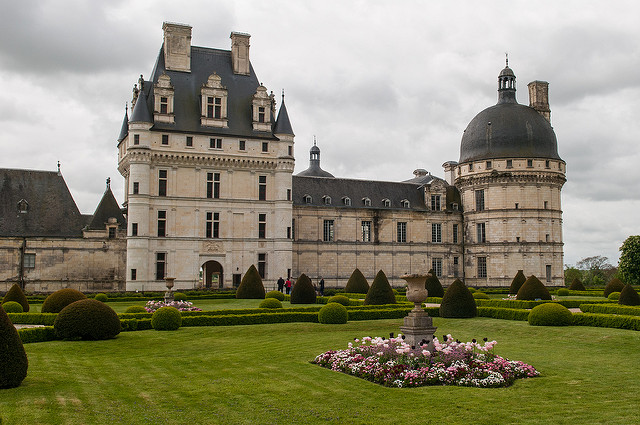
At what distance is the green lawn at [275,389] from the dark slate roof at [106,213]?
3182 cm

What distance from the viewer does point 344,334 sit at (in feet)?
73.3

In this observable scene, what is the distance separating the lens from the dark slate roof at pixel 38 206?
4734 cm

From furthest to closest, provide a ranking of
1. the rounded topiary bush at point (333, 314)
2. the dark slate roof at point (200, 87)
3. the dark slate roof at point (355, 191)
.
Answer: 1. the dark slate roof at point (355, 191)
2. the dark slate roof at point (200, 87)
3. the rounded topiary bush at point (333, 314)

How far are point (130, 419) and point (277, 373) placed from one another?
4739 millimetres

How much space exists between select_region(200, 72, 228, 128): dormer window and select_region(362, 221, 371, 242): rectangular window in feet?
54.9

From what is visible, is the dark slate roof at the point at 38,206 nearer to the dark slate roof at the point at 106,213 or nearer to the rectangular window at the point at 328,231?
the dark slate roof at the point at 106,213

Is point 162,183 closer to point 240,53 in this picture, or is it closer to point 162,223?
point 162,223

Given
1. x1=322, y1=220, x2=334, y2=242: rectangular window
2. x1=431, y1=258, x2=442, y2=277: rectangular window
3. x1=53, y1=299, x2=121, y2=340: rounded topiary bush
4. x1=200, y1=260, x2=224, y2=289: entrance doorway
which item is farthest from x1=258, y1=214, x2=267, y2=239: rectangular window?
x1=53, y1=299, x2=121, y2=340: rounded topiary bush

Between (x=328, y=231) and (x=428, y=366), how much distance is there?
42.5 m

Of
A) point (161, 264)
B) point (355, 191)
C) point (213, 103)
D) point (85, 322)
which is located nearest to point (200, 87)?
point (213, 103)

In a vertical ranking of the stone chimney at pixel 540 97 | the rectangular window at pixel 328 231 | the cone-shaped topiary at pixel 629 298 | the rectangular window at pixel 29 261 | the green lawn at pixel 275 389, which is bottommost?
the green lawn at pixel 275 389

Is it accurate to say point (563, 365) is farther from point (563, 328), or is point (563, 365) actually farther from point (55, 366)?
point (55, 366)

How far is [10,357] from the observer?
12.0m

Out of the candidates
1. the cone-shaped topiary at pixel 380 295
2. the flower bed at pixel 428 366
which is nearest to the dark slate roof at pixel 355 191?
the cone-shaped topiary at pixel 380 295
